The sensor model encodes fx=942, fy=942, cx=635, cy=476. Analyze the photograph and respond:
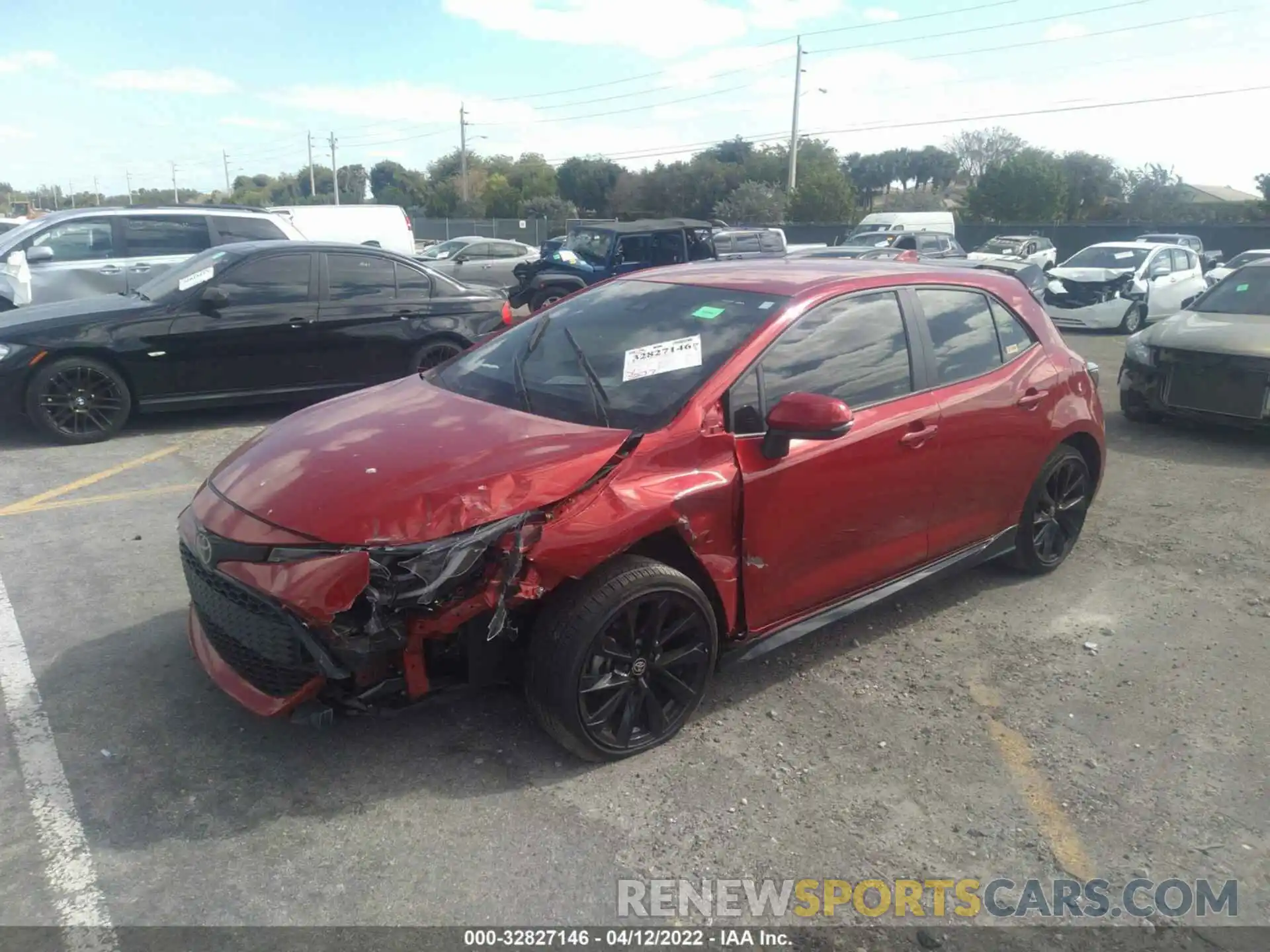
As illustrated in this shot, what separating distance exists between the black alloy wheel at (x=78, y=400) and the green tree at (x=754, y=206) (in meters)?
40.0

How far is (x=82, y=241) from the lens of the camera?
395 inches

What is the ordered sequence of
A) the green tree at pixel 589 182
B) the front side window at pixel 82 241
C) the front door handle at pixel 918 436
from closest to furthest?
the front door handle at pixel 918 436 < the front side window at pixel 82 241 < the green tree at pixel 589 182

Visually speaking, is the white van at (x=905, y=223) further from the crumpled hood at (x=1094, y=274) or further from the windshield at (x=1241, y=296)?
the windshield at (x=1241, y=296)

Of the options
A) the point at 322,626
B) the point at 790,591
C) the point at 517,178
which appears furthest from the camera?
the point at 517,178

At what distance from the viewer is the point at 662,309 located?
398cm

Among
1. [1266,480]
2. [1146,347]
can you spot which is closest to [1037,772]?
[1266,480]

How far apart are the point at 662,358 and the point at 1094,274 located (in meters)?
15.2

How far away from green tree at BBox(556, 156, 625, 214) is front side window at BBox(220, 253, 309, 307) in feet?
205

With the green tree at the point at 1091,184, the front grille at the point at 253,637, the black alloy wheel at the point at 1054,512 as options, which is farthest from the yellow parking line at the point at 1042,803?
the green tree at the point at 1091,184

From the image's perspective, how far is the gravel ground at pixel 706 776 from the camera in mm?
2709

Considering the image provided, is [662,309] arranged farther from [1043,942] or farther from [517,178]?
[517,178]

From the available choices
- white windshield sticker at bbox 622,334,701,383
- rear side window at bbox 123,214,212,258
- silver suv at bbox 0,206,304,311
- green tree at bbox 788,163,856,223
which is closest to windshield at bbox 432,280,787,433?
white windshield sticker at bbox 622,334,701,383

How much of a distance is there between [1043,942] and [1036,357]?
9.95ft

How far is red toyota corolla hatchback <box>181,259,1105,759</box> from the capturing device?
294cm
